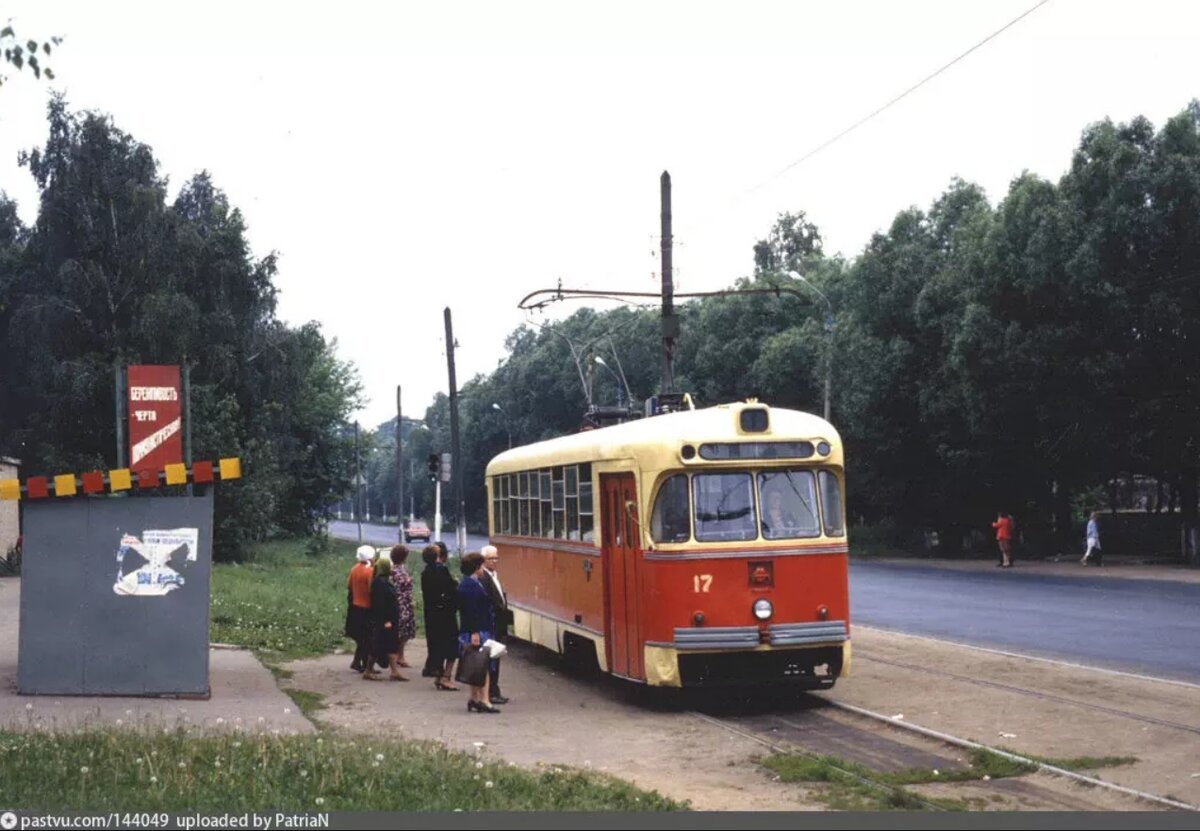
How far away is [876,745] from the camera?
13547 mm

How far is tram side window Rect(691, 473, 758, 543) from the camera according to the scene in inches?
630

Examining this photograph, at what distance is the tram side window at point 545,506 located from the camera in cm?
2008

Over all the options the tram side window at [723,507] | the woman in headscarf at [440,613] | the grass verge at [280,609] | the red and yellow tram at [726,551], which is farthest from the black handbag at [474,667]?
the grass verge at [280,609]

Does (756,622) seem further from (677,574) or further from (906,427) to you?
(906,427)

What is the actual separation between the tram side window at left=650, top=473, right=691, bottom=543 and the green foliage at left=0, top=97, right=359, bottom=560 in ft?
107

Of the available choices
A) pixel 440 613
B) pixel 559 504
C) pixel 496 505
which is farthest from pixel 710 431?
pixel 496 505

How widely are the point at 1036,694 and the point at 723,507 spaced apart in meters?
3.60

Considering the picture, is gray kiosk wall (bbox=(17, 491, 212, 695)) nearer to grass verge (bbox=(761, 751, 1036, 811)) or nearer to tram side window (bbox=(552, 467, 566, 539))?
tram side window (bbox=(552, 467, 566, 539))

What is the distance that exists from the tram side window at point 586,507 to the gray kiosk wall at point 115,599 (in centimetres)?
415

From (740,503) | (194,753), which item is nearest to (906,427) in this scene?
(740,503)

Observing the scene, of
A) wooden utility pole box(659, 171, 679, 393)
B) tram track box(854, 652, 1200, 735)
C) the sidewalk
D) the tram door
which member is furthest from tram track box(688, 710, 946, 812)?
the sidewalk

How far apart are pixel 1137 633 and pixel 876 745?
10.4m

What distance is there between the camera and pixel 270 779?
10.1m

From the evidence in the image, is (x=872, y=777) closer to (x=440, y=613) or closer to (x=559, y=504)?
(x=440, y=613)
